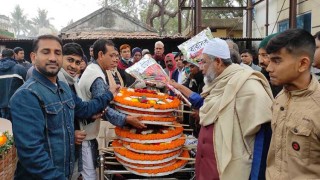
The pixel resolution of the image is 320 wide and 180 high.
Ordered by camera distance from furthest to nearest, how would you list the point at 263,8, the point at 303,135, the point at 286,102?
the point at 263,8 < the point at 286,102 < the point at 303,135

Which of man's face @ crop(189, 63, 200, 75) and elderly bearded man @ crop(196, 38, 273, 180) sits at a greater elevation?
man's face @ crop(189, 63, 200, 75)

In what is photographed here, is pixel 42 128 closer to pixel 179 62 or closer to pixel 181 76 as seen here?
pixel 181 76

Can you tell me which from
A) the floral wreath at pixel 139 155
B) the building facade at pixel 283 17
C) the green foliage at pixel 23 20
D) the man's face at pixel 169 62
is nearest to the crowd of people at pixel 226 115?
the floral wreath at pixel 139 155

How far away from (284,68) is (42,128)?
165 centimetres

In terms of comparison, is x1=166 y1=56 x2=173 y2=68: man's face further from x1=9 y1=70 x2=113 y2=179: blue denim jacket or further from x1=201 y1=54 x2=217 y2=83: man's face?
x1=9 y1=70 x2=113 y2=179: blue denim jacket

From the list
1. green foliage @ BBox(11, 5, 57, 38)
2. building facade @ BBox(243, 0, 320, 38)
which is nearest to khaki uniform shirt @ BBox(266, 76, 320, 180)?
building facade @ BBox(243, 0, 320, 38)

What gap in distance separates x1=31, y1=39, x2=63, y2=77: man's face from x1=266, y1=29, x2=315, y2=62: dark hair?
5.22 ft

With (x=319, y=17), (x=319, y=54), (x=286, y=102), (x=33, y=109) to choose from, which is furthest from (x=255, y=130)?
(x=319, y=17)

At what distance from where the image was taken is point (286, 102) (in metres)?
1.95

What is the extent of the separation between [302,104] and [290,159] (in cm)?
34

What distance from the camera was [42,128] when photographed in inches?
85.1

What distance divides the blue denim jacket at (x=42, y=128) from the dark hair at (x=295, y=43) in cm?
160

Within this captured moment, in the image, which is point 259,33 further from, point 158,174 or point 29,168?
point 29,168

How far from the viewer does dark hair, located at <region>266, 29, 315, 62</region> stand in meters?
1.89
